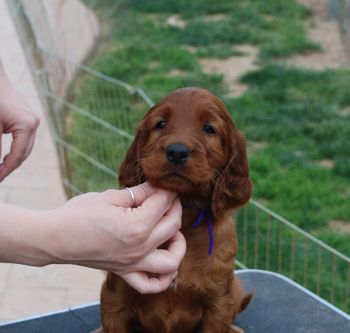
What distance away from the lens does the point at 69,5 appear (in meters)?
6.22

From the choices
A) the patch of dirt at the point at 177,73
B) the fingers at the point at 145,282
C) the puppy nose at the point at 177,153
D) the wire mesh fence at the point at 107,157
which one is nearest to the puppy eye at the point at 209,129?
the puppy nose at the point at 177,153

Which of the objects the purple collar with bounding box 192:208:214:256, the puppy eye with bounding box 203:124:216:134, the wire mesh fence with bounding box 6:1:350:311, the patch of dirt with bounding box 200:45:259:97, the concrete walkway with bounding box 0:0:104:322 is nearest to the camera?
the puppy eye with bounding box 203:124:216:134

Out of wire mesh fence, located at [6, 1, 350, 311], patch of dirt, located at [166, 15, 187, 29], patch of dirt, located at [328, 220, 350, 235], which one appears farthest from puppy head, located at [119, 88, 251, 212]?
patch of dirt, located at [166, 15, 187, 29]

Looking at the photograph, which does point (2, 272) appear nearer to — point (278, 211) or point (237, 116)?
point (278, 211)

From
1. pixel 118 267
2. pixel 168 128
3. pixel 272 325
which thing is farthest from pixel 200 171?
pixel 272 325

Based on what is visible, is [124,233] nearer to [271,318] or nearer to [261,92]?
[271,318]

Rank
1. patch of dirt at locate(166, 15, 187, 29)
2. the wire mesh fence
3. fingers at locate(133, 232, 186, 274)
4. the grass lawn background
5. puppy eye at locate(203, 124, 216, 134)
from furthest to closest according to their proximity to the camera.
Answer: patch of dirt at locate(166, 15, 187, 29), the grass lawn background, the wire mesh fence, puppy eye at locate(203, 124, 216, 134), fingers at locate(133, 232, 186, 274)

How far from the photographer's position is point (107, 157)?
13.6 feet

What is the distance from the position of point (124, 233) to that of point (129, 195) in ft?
0.39

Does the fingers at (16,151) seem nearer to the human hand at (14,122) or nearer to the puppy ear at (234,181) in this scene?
the human hand at (14,122)

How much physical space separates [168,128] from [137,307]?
48 cm

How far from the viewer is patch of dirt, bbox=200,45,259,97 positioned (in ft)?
19.5

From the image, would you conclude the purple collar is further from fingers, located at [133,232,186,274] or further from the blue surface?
the blue surface

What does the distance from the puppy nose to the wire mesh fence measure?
135cm
